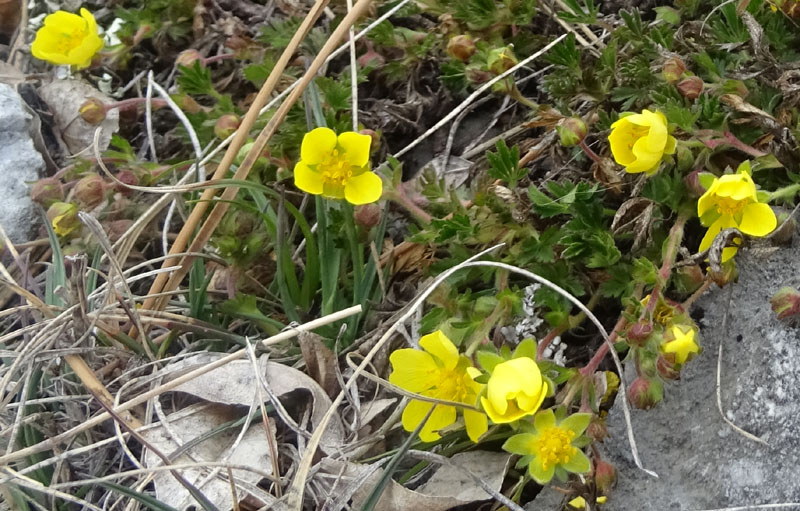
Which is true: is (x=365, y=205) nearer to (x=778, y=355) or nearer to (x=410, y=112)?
(x=410, y=112)

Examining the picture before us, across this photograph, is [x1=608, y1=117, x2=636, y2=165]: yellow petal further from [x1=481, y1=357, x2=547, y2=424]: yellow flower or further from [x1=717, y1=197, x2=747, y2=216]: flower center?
[x1=481, y1=357, x2=547, y2=424]: yellow flower

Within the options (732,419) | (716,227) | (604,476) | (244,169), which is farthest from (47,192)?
(732,419)

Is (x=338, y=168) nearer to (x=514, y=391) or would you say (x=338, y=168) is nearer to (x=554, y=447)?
(x=514, y=391)

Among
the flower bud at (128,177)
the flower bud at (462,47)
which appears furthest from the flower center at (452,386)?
the flower bud at (128,177)

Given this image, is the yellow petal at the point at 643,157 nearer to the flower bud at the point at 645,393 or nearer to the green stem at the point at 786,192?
the green stem at the point at 786,192

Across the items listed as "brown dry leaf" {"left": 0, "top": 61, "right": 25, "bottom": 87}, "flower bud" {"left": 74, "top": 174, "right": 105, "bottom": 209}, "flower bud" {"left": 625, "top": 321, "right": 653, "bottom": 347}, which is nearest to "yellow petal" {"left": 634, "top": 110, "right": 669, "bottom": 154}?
"flower bud" {"left": 625, "top": 321, "right": 653, "bottom": 347}
